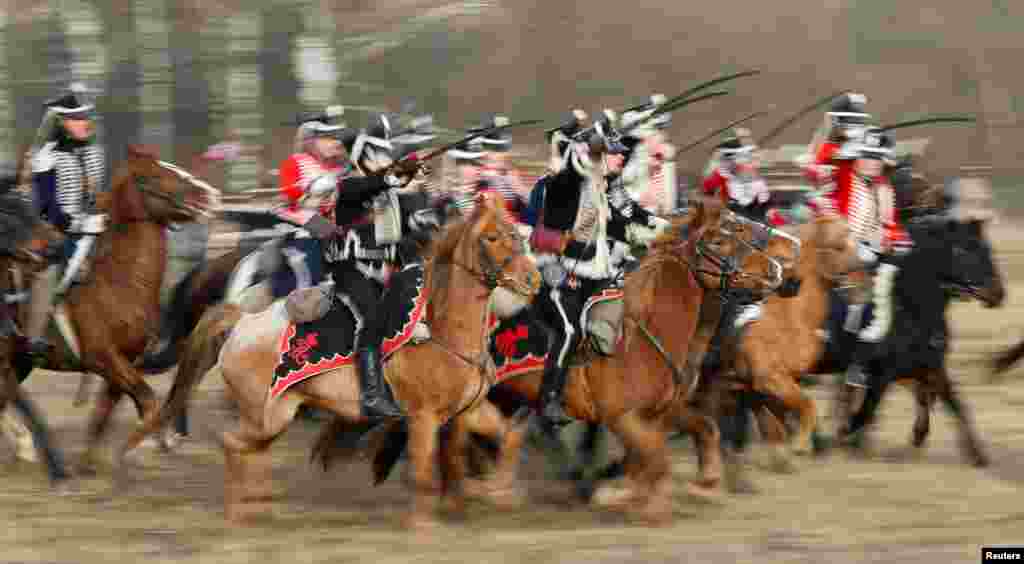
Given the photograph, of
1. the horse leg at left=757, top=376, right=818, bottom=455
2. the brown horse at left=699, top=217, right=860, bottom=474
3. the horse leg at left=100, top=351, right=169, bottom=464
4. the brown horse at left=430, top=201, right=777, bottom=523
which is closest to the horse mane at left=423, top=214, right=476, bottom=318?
the brown horse at left=430, top=201, right=777, bottom=523

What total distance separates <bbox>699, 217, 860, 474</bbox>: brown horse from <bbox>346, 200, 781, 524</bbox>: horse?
132cm

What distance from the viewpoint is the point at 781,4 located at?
45.6 m

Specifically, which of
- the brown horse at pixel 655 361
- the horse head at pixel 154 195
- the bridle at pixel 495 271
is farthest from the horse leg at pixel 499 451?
the horse head at pixel 154 195

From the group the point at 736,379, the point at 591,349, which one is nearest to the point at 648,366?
the point at 591,349

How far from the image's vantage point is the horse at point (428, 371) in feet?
28.0

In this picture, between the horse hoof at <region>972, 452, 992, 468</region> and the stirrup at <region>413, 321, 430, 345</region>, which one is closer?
the stirrup at <region>413, 321, 430, 345</region>

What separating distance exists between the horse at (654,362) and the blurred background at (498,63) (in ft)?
42.6

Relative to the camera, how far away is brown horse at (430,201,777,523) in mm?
8789

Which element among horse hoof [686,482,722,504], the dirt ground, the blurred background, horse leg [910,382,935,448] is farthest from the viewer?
the blurred background

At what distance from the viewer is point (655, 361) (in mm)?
8859

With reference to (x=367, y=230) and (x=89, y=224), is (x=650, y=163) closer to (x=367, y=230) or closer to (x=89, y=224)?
(x=367, y=230)

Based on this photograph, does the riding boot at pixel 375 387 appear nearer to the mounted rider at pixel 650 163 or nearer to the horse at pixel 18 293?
the mounted rider at pixel 650 163

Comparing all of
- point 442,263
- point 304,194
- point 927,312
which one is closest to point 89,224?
point 304,194

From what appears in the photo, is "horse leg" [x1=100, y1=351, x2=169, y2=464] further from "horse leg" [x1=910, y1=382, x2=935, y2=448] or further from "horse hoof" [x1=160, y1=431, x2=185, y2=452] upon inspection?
"horse leg" [x1=910, y1=382, x2=935, y2=448]
